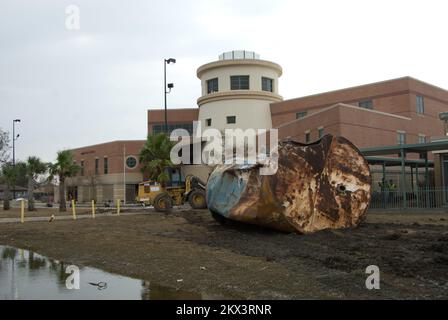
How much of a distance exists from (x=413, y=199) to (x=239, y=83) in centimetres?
2966

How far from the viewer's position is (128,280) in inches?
307

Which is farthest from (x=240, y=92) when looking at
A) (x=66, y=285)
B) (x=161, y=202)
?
(x=66, y=285)

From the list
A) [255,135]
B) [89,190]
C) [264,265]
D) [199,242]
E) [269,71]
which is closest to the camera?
[264,265]

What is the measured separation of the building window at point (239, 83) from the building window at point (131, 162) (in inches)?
594

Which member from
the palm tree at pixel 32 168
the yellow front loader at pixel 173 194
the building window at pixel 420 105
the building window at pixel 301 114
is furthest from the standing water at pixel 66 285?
the building window at pixel 301 114

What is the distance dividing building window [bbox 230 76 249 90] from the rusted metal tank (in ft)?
127

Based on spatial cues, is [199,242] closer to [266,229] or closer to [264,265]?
[266,229]

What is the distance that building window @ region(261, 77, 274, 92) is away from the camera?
53.8 m

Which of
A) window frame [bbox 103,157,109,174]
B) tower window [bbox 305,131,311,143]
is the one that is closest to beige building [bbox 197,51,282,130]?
tower window [bbox 305,131,311,143]

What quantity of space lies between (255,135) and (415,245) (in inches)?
1466

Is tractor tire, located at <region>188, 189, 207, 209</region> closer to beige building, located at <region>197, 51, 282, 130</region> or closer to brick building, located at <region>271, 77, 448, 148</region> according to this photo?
brick building, located at <region>271, 77, 448, 148</region>

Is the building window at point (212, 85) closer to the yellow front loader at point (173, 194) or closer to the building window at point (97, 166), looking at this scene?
the building window at point (97, 166)
